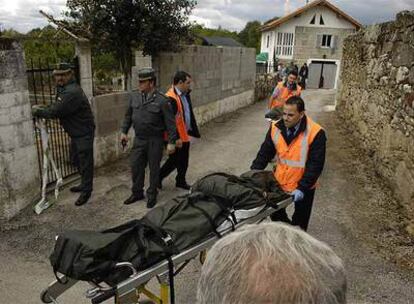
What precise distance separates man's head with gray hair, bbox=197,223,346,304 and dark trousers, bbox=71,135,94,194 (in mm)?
4499

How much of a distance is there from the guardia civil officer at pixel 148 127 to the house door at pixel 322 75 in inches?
1054

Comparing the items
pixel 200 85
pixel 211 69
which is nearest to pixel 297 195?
pixel 200 85


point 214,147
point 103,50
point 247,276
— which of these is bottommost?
point 214,147

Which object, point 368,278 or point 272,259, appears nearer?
point 272,259

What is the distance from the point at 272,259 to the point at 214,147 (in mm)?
7802

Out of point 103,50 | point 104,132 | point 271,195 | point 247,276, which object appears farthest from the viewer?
point 103,50

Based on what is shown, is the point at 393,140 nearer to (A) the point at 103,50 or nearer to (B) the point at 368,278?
(B) the point at 368,278

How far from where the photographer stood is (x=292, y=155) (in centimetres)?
370

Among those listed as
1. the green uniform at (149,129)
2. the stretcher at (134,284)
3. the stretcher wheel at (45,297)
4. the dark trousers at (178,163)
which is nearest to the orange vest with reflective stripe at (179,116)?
the dark trousers at (178,163)

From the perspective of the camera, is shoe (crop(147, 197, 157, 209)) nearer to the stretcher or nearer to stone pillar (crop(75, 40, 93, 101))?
stone pillar (crop(75, 40, 93, 101))

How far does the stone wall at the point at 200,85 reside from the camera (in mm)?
7008

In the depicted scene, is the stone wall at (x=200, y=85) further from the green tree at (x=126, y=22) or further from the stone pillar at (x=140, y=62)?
the green tree at (x=126, y=22)

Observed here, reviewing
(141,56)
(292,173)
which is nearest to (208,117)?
(141,56)

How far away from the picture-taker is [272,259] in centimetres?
115
